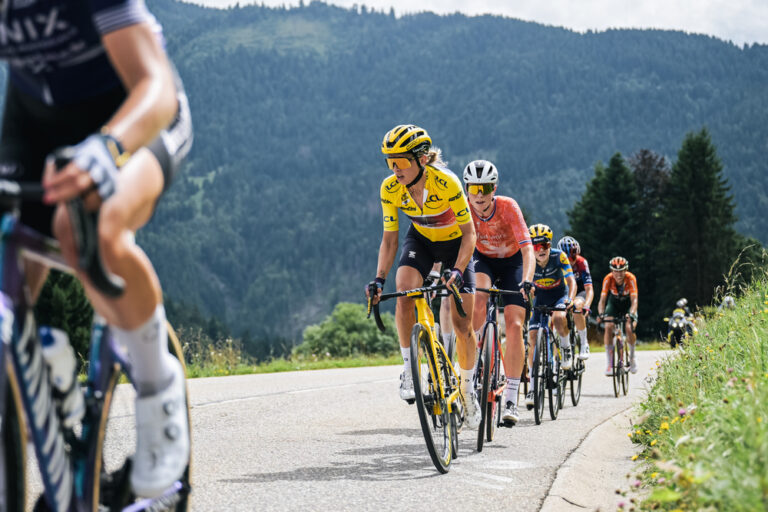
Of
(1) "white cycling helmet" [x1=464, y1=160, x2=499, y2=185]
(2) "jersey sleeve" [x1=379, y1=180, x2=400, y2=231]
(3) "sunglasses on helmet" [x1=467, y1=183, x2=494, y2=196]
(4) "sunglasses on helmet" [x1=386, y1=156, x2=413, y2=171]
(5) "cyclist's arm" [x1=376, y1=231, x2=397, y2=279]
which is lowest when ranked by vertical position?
(5) "cyclist's arm" [x1=376, y1=231, x2=397, y2=279]

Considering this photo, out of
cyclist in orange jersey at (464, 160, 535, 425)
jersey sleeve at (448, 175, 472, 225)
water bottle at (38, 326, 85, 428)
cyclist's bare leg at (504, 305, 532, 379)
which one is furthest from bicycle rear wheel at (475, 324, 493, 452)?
water bottle at (38, 326, 85, 428)

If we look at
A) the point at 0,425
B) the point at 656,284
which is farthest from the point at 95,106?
the point at 656,284

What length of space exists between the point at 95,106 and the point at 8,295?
681 millimetres

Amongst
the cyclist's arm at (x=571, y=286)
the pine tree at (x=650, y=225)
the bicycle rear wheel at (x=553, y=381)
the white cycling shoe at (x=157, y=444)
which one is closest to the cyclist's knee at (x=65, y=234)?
the white cycling shoe at (x=157, y=444)

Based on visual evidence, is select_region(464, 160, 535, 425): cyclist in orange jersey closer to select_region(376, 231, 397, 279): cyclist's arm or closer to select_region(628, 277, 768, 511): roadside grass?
select_region(376, 231, 397, 279): cyclist's arm

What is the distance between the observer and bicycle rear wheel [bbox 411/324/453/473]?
584cm

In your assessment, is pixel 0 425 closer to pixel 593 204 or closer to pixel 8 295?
pixel 8 295

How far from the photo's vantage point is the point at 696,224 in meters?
73.0

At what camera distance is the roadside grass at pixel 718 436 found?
2.96 metres

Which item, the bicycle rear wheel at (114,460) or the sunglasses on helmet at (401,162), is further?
the sunglasses on helmet at (401,162)

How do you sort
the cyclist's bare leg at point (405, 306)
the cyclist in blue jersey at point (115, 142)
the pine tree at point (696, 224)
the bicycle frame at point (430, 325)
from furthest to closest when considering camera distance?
the pine tree at point (696, 224)
the cyclist's bare leg at point (405, 306)
the bicycle frame at point (430, 325)
the cyclist in blue jersey at point (115, 142)

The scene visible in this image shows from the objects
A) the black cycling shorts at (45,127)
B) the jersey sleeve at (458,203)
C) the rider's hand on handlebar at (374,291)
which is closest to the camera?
the black cycling shorts at (45,127)

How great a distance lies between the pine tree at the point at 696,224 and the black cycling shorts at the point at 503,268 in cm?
6367

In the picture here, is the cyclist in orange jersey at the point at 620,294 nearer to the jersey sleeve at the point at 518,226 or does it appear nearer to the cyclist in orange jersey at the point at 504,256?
the cyclist in orange jersey at the point at 504,256
